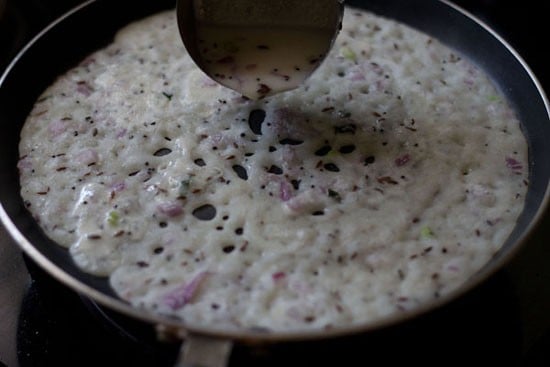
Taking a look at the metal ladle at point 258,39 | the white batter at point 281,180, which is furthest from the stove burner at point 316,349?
the metal ladle at point 258,39

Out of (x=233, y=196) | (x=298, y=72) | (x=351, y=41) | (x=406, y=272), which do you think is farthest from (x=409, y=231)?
(x=351, y=41)

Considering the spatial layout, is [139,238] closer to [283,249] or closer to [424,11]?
[283,249]

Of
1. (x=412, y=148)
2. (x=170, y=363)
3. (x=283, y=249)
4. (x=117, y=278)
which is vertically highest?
(x=412, y=148)

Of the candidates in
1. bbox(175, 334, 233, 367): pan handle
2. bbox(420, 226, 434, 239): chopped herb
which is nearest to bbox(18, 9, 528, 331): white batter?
bbox(420, 226, 434, 239): chopped herb

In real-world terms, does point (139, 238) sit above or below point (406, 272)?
below

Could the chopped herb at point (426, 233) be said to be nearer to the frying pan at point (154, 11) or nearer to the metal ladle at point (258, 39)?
the frying pan at point (154, 11)

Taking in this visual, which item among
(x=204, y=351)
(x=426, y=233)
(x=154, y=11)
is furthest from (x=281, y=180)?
(x=154, y=11)

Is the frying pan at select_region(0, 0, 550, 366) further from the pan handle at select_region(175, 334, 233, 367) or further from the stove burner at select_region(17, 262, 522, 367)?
the stove burner at select_region(17, 262, 522, 367)
